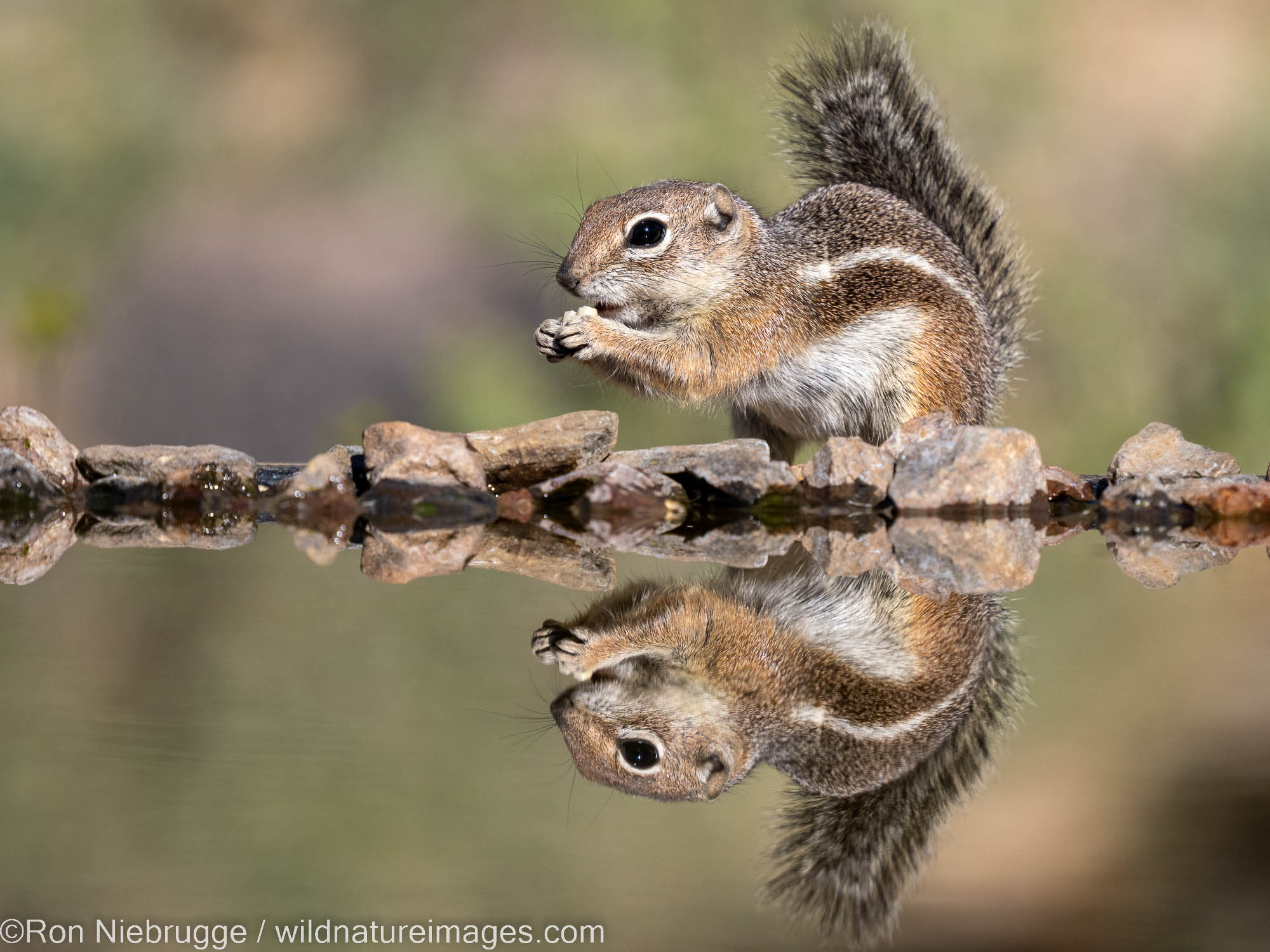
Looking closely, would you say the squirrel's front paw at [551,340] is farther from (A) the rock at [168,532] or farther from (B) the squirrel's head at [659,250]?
(A) the rock at [168,532]

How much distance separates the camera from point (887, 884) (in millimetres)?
1122

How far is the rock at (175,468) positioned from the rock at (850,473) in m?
1.38

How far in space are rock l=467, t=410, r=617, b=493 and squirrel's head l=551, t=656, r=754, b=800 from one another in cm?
158

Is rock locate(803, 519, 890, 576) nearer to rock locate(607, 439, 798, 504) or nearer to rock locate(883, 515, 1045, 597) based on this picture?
rock locate(883, 515, 1045, 597)

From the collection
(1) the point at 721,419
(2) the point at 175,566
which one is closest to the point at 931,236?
(1) the point at 721,419

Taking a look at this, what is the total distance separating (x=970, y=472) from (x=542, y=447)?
102cm

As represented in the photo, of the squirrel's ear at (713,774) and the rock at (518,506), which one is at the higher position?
the rock at (518,506)

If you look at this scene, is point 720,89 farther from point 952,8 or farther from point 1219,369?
point 1219,369

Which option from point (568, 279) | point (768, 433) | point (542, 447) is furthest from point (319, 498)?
point (768, 433)

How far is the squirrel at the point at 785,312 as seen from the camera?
371cm

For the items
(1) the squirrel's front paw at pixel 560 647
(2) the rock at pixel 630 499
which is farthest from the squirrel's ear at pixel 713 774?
(2) the rock at pixel 630 499

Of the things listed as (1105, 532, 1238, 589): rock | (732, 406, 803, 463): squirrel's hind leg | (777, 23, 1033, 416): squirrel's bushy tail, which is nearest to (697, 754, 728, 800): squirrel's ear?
(1105, 532, 1238, 589): rock

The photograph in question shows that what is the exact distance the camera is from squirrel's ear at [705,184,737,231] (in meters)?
3.83

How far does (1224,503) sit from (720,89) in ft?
12.6
